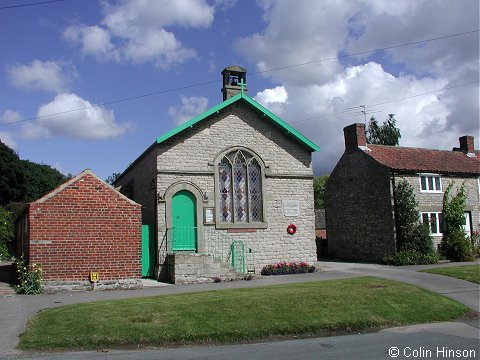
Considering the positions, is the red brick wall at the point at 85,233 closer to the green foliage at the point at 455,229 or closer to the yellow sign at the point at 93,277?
the yellow sign at the point at 93,277

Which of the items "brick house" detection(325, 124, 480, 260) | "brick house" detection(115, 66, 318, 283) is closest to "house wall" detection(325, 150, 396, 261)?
"brick house" detection(325, 124, 480, 260)

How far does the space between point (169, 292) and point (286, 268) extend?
6.48 meters

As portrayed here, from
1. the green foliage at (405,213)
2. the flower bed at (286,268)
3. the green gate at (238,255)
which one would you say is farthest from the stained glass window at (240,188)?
the green foliage at (405,213)

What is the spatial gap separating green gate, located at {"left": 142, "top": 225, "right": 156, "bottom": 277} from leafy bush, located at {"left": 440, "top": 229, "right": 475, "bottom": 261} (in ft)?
50.7

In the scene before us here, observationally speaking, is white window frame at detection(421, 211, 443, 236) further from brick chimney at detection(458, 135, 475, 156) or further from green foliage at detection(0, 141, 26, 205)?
green foliage at detection(0, 141, 26, 205)

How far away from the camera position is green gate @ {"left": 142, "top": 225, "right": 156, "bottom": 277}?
1798 cm

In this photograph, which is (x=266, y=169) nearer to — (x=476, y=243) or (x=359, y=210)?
(x=359, y=210)

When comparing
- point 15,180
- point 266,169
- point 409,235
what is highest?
point 15,180

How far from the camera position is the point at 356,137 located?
88.7 ft

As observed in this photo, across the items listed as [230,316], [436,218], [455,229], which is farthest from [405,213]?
[230,316]

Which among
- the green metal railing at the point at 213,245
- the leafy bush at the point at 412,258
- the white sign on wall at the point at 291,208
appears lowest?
the leafy bush at the point at 412,258

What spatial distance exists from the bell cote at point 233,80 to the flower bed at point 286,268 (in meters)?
7.54

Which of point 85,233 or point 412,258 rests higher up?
point 85,233

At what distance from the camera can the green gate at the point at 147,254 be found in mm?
17975
